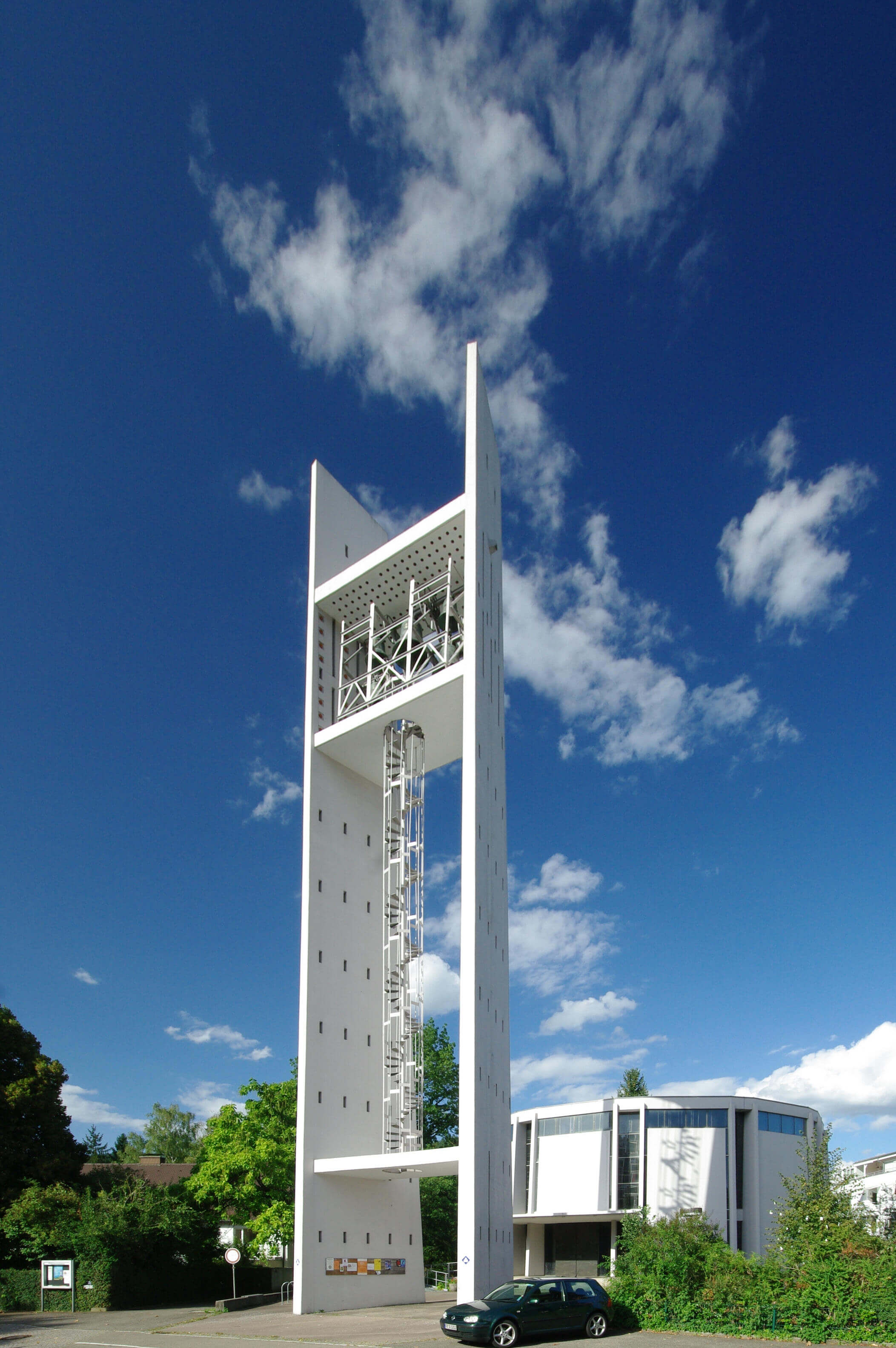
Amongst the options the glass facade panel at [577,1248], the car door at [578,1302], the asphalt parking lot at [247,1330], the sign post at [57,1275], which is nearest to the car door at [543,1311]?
the car door at [578,1302]

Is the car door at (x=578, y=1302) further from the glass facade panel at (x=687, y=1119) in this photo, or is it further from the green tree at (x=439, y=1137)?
the green tree at (x=439, y=1137)

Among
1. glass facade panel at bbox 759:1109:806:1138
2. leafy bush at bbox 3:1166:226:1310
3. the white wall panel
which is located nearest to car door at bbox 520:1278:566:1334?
leafy bush at bbox 3:1166:226:1310

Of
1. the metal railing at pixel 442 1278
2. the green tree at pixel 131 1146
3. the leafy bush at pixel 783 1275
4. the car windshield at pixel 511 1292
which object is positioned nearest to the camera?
the leafy bush at pixel 783 1275

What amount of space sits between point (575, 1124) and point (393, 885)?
17.7m

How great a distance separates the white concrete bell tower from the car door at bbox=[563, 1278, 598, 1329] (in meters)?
3.71

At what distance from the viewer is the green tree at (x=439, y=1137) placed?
40969 mm

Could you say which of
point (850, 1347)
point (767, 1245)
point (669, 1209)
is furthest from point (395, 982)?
point (669, 1209)

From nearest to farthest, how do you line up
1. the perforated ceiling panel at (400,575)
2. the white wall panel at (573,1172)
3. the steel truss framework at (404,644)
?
the perforated ceiling panel at (400,575), the steel truss framework at (404,644), the white wall panel at (573,1172)

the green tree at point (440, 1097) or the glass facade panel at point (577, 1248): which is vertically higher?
the green tree at point (440, 1097)

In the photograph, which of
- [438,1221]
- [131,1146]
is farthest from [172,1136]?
[438,1221]

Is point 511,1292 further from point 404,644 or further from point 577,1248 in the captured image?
point 577,1248

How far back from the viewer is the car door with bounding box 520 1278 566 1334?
1505cm

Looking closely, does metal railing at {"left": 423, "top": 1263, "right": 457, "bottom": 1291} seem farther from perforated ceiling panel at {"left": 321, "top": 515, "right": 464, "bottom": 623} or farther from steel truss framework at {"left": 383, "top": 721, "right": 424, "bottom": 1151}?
perforated ceiling panel at {"left": 321, "top": 515, "right": 464, "bottom": 623}

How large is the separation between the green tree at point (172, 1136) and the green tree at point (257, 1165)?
1178 inches
